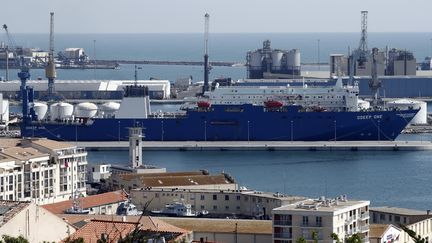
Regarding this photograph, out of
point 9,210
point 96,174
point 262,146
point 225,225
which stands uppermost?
point 9,210

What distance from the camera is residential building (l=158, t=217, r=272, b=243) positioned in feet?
43.5

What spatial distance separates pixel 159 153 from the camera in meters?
29.6

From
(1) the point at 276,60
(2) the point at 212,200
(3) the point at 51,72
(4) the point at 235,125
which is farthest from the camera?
(1) the point at 276,60

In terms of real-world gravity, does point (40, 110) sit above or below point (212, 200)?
above

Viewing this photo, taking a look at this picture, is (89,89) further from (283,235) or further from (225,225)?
(283,235)

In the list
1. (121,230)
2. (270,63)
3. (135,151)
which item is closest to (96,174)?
(135,151)

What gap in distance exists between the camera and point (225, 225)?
1380 cm

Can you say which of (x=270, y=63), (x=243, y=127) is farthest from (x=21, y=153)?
(x=270, y=63)

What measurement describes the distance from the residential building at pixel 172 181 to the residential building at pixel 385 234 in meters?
4.84

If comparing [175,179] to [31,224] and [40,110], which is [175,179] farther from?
[40,110]

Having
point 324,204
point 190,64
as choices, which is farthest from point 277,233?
point 190,64

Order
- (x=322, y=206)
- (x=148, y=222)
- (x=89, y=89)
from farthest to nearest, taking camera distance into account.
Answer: (x=89, y=89), (x=322, y=206), (x=148, y=222)

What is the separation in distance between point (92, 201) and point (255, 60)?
101ft

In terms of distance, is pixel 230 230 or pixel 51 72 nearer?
pixel 230 230
